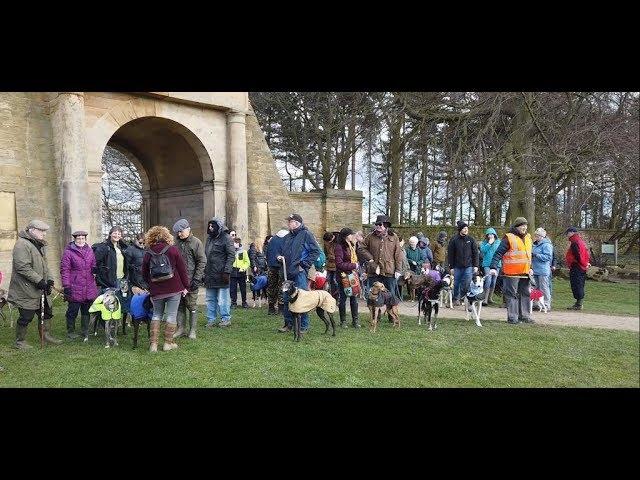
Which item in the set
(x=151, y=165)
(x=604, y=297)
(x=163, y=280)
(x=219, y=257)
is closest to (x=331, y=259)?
(x=219, y=257)

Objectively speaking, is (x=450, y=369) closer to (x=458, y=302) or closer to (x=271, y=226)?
(x=458, y=302)

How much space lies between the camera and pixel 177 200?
17344mm

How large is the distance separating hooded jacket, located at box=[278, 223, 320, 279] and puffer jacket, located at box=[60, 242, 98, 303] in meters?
2.92

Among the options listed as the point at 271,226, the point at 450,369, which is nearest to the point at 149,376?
the point at 450,369

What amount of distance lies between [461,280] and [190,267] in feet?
17.7

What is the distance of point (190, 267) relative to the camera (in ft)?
25.2

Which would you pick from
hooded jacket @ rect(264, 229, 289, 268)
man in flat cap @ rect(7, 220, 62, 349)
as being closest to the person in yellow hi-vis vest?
hooded jacket @ rect(264, 229, 289, 268)

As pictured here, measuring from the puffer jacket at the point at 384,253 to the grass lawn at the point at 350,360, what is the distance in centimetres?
101

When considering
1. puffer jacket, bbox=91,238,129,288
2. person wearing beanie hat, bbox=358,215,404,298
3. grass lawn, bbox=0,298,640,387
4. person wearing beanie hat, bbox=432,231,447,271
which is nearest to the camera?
grass lawn, bbox=0,298,640,387

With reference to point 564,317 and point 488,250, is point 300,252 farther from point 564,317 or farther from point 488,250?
point 564,317

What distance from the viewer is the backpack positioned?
641cm

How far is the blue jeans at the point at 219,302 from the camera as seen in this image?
27.7 ft

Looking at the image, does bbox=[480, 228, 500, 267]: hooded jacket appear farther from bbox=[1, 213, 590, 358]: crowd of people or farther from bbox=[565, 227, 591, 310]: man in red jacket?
bbox=[565, 227, 591, 310]: man in red jacket

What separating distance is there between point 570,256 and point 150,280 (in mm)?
8055
